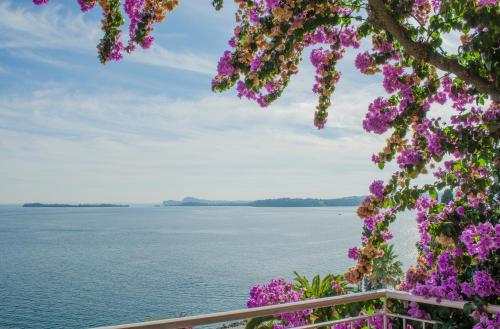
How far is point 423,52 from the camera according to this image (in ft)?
8.51

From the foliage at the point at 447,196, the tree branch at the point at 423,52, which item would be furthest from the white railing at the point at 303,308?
the tree branch at the point at 423,52

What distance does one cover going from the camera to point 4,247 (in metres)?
70.8

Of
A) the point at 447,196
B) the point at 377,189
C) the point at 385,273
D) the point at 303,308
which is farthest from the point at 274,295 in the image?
the point at 385,273

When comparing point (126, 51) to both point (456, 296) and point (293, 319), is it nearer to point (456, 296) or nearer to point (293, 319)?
point (456, 296)

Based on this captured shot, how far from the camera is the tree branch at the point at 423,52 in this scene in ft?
8.18

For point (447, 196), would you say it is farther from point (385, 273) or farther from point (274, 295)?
point (385, 273)

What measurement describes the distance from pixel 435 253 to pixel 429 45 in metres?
1.34

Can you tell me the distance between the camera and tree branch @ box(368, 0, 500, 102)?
8.18 feet

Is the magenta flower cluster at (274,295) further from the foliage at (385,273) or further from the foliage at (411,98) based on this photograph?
the foliage at (385,273)

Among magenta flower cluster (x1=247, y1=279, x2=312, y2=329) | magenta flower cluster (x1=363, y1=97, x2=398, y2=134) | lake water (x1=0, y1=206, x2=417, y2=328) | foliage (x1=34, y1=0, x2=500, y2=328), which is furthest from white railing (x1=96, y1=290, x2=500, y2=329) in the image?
lake water (x1=0, y1=206, x2=417, y2=328)

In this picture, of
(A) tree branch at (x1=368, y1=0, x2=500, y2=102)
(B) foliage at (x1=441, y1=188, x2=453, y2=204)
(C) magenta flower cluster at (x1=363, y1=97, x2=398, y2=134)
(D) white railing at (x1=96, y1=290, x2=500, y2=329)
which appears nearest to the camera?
(D) white railing at (x1=96, y1=290, x2=500, y2=329)

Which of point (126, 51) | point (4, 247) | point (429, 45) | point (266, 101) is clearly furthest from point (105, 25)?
point (4, 247)

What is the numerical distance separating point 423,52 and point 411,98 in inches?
22.8

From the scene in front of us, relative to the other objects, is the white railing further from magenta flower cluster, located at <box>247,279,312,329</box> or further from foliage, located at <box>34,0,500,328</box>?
magenta flower cluster, located at <box>247,279,312,329</box>
